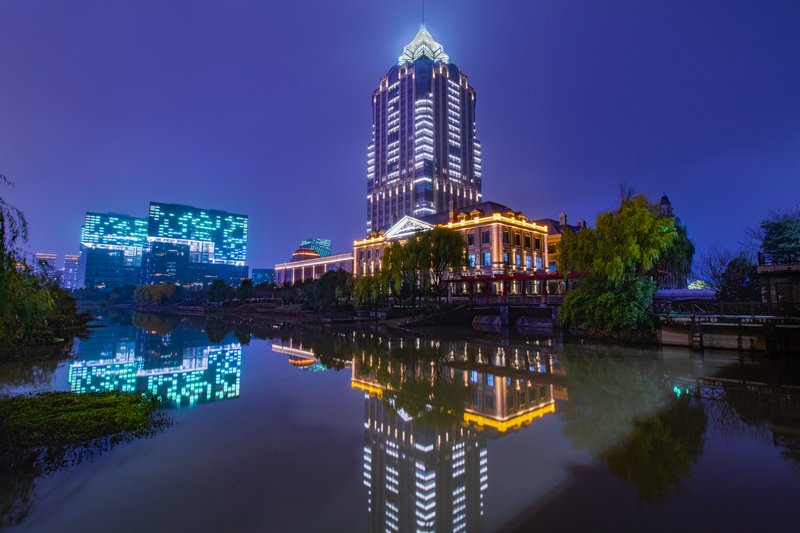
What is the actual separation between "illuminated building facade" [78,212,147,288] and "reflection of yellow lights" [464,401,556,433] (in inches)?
7693

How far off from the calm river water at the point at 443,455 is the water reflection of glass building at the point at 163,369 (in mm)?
222

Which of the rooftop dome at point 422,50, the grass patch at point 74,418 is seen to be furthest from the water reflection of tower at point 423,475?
the rooftop dome at point 422,50

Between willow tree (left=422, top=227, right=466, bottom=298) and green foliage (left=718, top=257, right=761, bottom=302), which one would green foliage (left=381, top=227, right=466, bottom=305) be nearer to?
willow tree (left=422, top=227, right=466, bottom=298)

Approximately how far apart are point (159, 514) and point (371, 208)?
134547 millimetres

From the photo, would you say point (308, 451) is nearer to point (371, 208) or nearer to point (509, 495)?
point (509, 495)

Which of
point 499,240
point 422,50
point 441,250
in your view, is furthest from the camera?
point 422,50

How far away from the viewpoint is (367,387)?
56.9 ft

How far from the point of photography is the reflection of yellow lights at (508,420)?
39.3 ft

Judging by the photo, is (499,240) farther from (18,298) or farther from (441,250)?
(18,298)

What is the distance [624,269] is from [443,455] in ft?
81.7

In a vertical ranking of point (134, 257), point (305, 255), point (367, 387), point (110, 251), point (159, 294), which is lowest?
point (367, 387)

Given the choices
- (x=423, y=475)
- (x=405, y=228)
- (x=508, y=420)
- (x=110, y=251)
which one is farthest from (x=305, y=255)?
(x=423, y=475)

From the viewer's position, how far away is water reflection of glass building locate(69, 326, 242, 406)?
16.5 meters

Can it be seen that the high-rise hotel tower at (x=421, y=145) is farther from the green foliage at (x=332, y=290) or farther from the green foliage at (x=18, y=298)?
the green foliage at (x=18, y=298)
